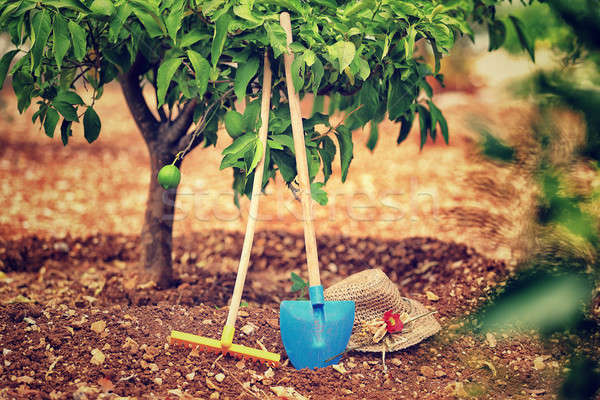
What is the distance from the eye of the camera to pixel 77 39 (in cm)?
203

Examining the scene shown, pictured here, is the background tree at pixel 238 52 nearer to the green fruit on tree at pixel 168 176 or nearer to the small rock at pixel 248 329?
the green fruit on tree at pixel 168 176

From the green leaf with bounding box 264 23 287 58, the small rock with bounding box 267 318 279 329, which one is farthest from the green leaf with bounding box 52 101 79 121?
the small rock with bounding box 267 318 279 329

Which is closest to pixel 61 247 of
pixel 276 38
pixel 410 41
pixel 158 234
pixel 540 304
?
pixel 158 234

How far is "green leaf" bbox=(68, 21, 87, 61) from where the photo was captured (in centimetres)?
201

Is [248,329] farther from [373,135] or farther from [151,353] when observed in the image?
[373,135]

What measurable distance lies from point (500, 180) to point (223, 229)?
3662mm

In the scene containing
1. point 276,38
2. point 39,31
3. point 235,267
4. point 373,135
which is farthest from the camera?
point 235,267

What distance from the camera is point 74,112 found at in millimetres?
2268

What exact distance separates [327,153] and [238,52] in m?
0.60

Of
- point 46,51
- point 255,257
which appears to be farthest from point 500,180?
point 255,257

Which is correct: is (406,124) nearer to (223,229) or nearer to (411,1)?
(411,1)

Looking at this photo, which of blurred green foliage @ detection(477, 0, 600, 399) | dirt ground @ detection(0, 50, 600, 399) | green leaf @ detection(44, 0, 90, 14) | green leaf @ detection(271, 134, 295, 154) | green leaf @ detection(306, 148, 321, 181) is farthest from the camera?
green leaf @ detection(306, 148, 321, 181)

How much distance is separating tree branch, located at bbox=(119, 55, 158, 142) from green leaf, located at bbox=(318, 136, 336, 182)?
0.97 meters

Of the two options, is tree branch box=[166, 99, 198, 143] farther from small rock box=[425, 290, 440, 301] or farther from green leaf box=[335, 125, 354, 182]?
small rock box=[425, 290, 440, 301]
